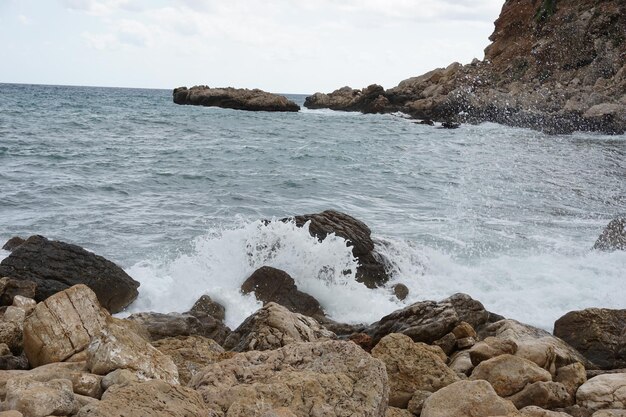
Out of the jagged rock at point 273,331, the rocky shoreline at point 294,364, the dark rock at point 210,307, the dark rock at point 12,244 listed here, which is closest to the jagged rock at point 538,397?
the rocky shoreline at point 294,364

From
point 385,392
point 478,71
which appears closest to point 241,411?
point 385,392

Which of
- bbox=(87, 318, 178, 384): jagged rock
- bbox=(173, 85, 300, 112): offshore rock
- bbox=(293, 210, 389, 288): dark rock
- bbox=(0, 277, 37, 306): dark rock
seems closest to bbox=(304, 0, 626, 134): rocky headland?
bbox=(173, 85, 300, 112): offshore rock

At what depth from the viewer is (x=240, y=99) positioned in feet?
218

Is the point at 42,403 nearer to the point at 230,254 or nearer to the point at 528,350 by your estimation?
the point at 528,350

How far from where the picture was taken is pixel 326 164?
25.1m

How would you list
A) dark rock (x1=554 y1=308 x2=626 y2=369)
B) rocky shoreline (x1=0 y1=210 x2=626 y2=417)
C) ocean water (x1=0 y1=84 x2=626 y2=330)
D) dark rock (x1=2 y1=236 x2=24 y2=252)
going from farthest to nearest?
dark rock (x1=2 y1=236 x2=24 y2=252), ocean water (x1=0 y1=84 x2=626 y2=330), dark rock (x1=554 y1=308 x2=626 y2=369), rocky shoreline (x1=0 y1=210 x2=626 y2=417)

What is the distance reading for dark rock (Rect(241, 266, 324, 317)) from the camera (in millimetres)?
9141

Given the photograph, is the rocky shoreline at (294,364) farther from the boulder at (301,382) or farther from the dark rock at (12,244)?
the dark rock at (12,244)

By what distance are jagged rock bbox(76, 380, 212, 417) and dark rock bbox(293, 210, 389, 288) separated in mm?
6920

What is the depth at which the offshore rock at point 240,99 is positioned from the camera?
6500cm

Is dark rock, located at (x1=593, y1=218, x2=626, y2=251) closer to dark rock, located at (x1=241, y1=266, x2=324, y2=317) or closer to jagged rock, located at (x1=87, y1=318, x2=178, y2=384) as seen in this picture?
dark rock, located at (x1=241, y1=266, x2=324, y2=317)

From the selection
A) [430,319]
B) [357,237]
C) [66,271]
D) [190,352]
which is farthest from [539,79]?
[190,352]

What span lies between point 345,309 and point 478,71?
165ft

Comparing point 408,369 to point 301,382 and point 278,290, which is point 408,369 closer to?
point 301,382
